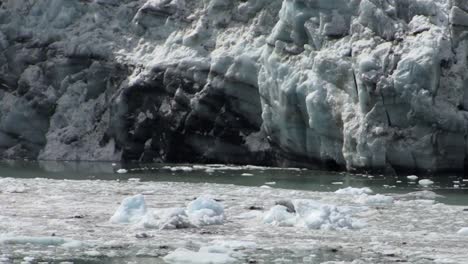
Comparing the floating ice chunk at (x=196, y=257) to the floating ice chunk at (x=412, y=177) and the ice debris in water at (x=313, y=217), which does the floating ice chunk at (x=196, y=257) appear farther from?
the floating ice chunk at (x=412, y=177)

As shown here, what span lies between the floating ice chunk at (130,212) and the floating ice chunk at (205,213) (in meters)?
0.64

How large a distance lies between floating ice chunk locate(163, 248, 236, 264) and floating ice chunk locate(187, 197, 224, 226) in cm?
230

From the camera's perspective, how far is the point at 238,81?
23.6m

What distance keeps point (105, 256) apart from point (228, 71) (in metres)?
14.8

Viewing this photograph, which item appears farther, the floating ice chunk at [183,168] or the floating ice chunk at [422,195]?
the floating ice chunk at [183,168]

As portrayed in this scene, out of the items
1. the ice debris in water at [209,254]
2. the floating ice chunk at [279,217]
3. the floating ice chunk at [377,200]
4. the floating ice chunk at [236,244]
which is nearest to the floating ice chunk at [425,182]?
the floating ice chunk at [377,200]

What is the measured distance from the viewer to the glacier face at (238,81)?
1923 centimetres

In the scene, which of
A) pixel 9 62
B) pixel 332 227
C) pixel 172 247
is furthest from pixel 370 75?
pixel 9 62

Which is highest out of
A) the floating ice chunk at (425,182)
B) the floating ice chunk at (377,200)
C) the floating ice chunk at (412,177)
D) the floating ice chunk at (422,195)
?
the floating ice chunk at (412,177)

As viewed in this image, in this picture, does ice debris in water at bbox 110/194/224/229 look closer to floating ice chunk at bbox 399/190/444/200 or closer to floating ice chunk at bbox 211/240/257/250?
floating ice chunk at bbox 211/240/257/250

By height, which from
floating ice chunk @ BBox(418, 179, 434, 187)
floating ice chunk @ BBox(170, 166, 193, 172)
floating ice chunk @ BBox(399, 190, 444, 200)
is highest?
floating ice chunk @ BBox(418, 179, 434, 187)

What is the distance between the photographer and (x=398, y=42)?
19.7 metres

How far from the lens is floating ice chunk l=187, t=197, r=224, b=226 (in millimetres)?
11531

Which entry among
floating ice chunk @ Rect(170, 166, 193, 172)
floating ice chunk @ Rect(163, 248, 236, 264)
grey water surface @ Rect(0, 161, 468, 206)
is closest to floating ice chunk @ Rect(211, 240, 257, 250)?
floating ice chunk @ Rect(163, 248, 236, 264)
